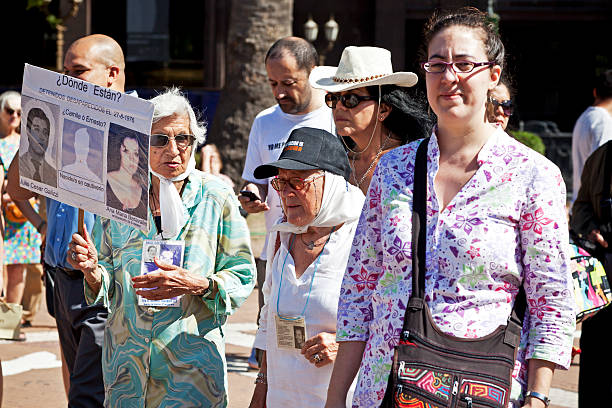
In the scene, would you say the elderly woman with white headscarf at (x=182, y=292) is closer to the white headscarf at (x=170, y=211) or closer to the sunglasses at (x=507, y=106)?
the white headscarf at (x=170, y=211)

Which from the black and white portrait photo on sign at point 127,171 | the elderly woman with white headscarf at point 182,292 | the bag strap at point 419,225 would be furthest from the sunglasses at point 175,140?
the bag strap at point 419,225

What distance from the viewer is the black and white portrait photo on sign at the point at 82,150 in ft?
12.1

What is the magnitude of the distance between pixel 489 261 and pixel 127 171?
146 cm

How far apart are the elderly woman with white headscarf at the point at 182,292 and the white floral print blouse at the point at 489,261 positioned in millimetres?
1160

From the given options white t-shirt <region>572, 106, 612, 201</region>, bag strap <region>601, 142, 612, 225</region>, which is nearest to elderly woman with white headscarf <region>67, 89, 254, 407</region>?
bag strap <region>601, 142, 612, 225</region>

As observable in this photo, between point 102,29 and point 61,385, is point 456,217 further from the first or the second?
point 102,29

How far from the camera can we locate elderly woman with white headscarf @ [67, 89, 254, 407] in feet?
13.1

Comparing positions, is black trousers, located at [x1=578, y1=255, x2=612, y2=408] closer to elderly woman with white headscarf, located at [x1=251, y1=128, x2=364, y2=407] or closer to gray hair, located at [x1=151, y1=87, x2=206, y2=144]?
elderly woman with white headscarf, located at [x1=251, y1=128, x2=364, y2=407]

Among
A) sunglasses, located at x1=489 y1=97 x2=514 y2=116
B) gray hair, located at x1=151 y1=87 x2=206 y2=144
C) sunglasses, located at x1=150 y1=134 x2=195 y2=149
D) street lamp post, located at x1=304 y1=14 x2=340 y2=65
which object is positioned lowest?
sunglasses, located at x1=150 y1=134 x2=195 y2=149

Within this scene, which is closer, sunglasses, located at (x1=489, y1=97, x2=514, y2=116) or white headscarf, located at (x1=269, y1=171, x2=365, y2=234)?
white headscarf, located at (x1=269, y1=171, x2=365, y2=234)

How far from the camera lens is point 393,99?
16.2 feet

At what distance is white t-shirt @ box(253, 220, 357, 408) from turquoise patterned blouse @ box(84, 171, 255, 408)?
0.90ft

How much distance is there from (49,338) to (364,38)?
2008cm

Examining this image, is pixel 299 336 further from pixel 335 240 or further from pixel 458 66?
pixel 458 66
